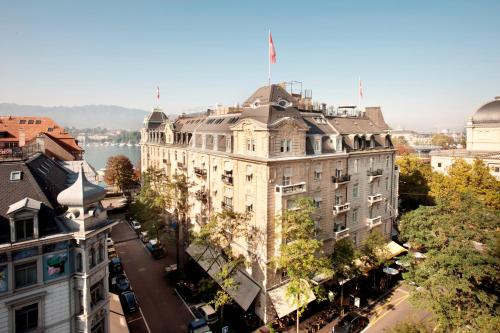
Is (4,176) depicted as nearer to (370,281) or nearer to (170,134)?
(170,134)

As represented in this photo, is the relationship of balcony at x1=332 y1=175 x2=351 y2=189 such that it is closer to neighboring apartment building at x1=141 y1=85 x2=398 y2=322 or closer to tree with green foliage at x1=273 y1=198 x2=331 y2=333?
neighboring apartment building at x1=141 y1=85 x2=398 y2=322

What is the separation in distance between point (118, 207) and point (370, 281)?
58.3 m

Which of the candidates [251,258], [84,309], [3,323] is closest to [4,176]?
[3,323]

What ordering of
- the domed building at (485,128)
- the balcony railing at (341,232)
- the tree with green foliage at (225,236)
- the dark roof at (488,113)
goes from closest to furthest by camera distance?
1. the tree with green foliage at (225,236)
2. the balcony railing at (341,232)
3. the domed building at (485,128)
4. the dark roof at (488,113)

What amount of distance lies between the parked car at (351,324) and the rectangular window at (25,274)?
92.9 feet

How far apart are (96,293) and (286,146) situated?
2281cm

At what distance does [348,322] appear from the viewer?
109 ft

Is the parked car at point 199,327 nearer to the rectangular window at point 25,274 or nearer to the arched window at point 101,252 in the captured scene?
the arched window at point 101,252

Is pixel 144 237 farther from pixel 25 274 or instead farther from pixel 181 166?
pixel 25 274

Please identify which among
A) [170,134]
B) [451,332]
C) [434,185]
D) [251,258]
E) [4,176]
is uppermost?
Answer: [170,134]

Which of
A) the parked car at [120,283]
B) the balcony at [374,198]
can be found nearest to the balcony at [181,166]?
the parked car at [120,283]

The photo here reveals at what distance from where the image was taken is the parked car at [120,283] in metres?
39.1

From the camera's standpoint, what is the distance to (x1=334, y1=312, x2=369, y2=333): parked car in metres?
32.0

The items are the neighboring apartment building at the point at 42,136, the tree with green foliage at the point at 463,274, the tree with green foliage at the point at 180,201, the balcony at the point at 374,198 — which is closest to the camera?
the tree with green foliage at the point at 463,274
